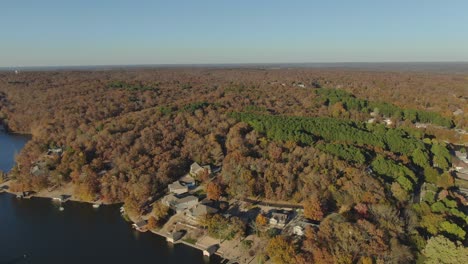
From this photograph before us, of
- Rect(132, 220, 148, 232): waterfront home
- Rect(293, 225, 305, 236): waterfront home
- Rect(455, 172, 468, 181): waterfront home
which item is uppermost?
Rect(293, 225, 305, 236): waterfront home

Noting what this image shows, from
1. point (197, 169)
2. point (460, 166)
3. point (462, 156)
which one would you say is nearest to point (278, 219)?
point (197, 169)

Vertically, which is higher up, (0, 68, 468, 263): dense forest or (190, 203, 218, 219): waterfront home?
(0, 68, 468, 263): dense forest

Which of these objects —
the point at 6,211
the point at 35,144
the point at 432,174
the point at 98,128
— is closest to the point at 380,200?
the point at 432,174

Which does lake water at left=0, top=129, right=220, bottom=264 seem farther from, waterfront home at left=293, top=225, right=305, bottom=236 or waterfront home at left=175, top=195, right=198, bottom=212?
waterfront home at left=293, top=225, right=305, bottom=236

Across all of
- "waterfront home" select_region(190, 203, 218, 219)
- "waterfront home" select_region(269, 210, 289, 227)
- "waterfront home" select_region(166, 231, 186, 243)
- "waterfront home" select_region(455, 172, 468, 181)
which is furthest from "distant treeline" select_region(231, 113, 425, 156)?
"waterfront home" select_region(166, 231, 186, 243)

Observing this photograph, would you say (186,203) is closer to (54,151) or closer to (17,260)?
(17,260)

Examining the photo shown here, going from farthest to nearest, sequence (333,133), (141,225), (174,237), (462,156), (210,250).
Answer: (333,133)
(462,156)
(141,225)
(174,237)
(210,250)

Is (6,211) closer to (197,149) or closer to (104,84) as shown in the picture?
(197,149)
